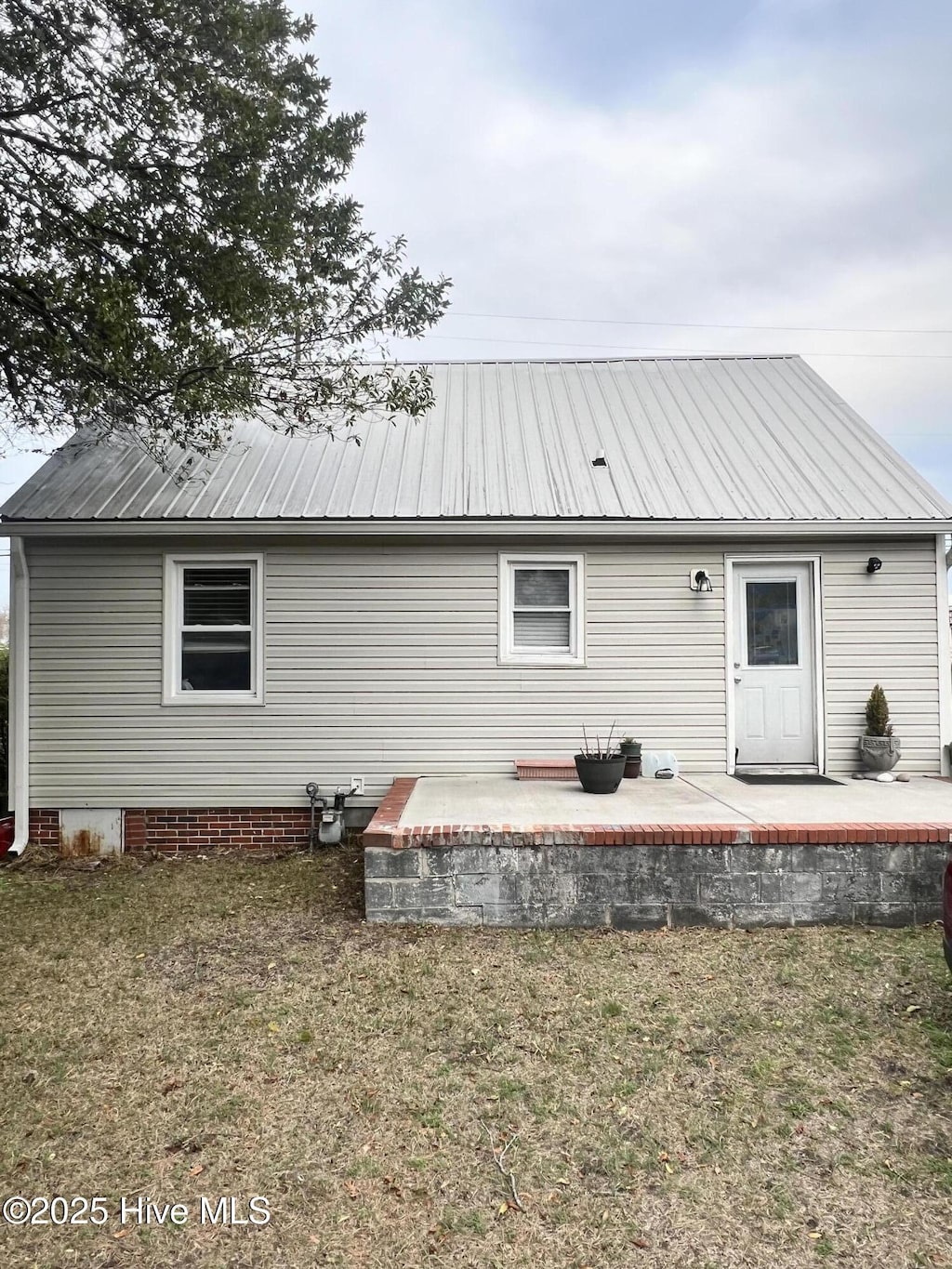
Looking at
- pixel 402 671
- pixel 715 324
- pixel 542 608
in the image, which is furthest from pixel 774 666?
pixel 715 324

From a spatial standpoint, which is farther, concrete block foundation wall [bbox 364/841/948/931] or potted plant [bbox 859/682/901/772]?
potted plant [bbox 859/682/901/772]

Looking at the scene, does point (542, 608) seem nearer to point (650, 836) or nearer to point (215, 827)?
point (650, 836)

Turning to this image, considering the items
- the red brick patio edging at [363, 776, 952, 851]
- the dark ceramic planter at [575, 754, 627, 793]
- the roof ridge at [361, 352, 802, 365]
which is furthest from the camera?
the roof ridge at [361, 352, 802, 365]

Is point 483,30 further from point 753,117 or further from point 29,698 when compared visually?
point 29,698

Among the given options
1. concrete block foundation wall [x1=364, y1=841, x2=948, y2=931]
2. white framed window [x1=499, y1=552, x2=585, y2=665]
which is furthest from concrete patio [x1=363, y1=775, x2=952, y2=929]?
white framed window [x1=499, y1=552, x2=585, y2=665]

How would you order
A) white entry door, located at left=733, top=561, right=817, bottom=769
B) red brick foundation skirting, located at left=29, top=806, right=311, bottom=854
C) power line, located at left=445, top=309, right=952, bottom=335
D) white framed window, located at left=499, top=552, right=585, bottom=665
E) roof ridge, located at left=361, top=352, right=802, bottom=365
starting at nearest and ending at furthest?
red brick foundation skirting, located at left=29, top=806, right=311, bottom=854 → white framed window, located at left=499, top=552, right=585, bottom=665 → white entry door, located at left=733, top=561, right=817, bottom=769 → roof ridge, located at left=361, top=352, right=802, bottom=365 → power line, located at left=445, top=309, right=952, bottom=335

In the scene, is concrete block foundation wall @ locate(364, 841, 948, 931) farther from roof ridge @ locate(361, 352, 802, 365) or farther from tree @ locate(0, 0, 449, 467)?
roof ridge @ locate(361, 352, 802, 365)

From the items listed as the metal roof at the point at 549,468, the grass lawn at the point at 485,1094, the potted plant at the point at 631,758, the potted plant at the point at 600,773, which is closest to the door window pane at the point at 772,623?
the metal roof at the point at 549,468

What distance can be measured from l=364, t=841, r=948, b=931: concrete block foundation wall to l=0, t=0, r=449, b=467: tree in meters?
3.87

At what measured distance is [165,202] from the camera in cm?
514

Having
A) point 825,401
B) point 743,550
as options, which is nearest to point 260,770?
point 743,550

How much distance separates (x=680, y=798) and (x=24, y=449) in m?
6.29

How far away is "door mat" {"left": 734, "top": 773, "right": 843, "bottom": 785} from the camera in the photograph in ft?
20.9

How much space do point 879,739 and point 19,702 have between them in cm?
782
